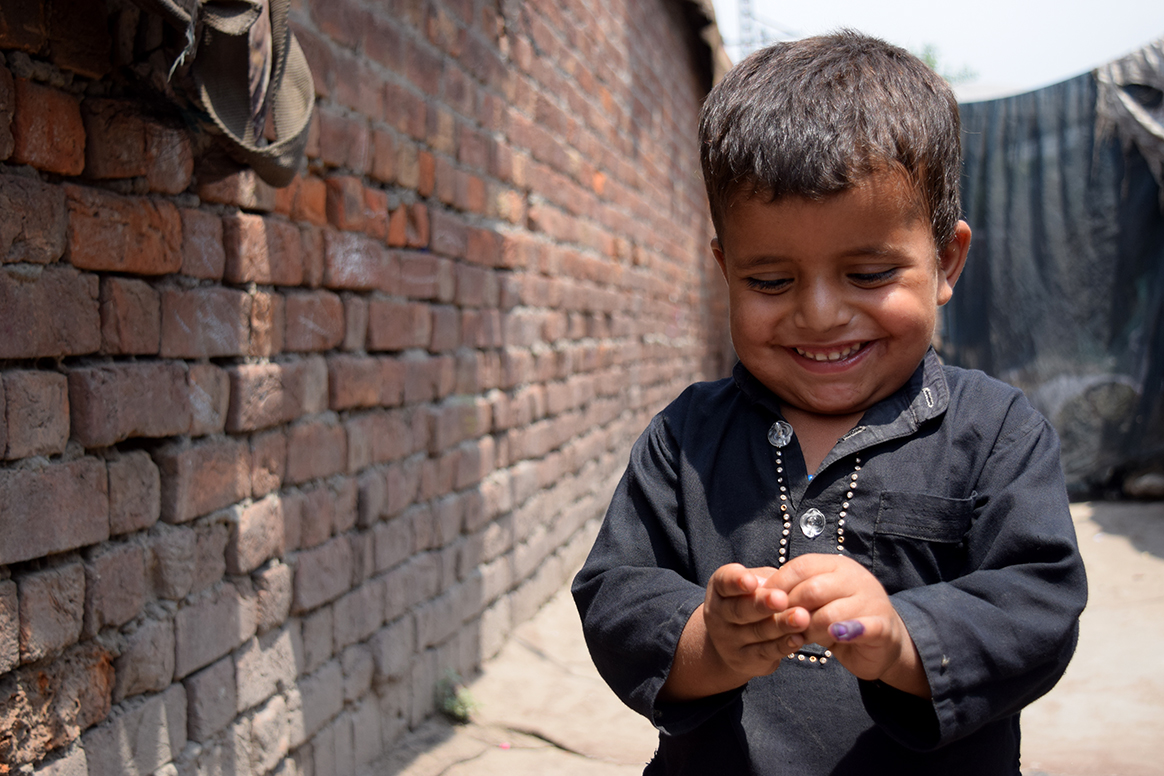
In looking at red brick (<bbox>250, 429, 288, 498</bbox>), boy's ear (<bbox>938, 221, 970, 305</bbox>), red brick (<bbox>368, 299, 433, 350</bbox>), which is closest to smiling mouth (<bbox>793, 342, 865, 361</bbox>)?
boy's ear (<bbox>938, 221, 970, 305</bbox>)

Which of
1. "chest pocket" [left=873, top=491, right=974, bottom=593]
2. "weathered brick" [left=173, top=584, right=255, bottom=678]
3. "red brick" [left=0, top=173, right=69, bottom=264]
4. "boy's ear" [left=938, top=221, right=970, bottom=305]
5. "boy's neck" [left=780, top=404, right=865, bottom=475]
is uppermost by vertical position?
"red brick" [left=0, top=173, right=69, bottom=264]

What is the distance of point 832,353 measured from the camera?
1189 mm

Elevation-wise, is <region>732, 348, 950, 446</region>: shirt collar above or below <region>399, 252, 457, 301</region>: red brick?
below

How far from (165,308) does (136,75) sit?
391 mm

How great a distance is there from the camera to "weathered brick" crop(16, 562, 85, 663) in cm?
132

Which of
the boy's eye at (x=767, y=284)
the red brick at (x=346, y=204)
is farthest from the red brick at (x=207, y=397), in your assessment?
the boy's eye at (x=767, y=284)

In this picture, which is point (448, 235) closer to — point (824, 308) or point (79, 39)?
point (79, 39)

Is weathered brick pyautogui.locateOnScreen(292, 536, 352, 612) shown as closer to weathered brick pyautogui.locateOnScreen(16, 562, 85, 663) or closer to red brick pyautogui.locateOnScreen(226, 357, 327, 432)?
red brick pyautogui.locateOnScreen(226, 357, 327, 432)

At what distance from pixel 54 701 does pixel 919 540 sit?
1287mm

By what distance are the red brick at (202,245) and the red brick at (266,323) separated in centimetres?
12

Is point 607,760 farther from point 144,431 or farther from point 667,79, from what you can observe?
point 667,79

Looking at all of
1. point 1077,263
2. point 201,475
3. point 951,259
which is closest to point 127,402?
point 201,475

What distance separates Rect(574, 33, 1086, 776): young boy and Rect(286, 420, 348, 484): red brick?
103 centimetres

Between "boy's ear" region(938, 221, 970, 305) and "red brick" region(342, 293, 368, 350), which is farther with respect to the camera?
"red brick" region(342, 293, 368, 350)
